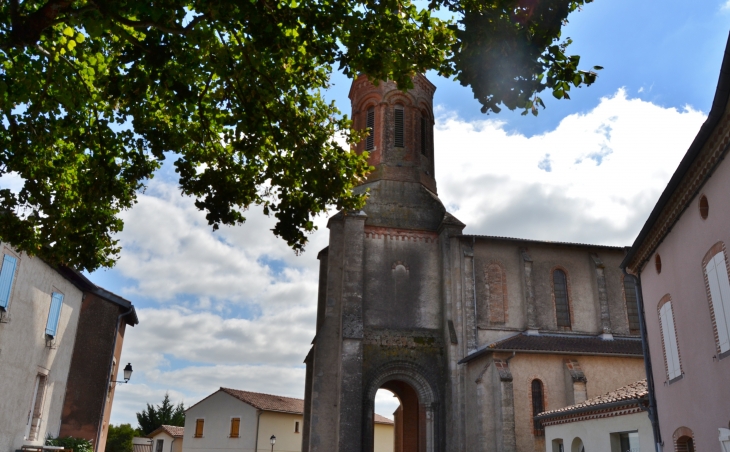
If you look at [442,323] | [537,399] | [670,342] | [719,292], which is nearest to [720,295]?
[719,292]

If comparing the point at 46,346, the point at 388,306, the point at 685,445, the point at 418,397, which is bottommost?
the point at 685,445

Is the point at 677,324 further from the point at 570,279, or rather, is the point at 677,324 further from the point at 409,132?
the point at 409,132

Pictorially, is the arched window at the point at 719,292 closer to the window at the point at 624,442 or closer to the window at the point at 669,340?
the window at the point at 669,340

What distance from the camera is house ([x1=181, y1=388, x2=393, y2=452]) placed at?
3784 cm

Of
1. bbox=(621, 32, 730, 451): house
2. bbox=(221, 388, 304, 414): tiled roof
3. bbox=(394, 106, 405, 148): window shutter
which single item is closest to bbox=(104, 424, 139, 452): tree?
bbox=(221, 388, 304, 414): tiled roof


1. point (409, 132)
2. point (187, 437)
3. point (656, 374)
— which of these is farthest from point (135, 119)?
point (187, 437)

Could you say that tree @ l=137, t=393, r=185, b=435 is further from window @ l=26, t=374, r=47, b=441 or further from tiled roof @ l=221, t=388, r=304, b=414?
window @ l=26, t=374, r=47, b=441

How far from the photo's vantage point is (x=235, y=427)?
3866cm

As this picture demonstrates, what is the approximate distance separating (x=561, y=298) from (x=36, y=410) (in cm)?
1982

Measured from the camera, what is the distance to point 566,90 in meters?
7.41

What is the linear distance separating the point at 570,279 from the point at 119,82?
21.8 metres

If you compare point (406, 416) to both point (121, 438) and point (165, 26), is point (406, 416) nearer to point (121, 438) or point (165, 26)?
point (165, 26)

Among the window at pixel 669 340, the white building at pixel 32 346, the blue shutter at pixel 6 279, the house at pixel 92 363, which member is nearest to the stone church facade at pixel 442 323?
the house at pixel 92 363

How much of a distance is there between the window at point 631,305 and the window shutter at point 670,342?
15.1 m
